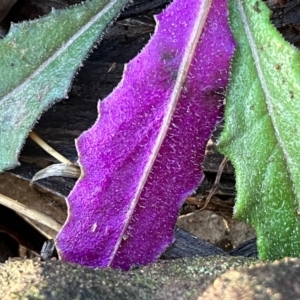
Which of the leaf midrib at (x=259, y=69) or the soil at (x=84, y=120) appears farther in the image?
the soil at (x=84, y=120)

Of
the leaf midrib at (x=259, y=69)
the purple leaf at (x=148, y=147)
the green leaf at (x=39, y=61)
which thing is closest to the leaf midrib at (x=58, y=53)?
the green leaf at (x=39, y=61)

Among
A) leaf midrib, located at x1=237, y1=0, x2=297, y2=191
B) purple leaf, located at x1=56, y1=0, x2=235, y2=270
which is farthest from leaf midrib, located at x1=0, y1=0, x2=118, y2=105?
leaf midrib, located at x1=237, y1=0, x2=297, y2=191

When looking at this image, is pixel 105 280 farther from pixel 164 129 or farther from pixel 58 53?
pixel 58 53

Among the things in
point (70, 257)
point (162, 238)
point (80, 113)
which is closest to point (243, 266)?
point (162, 238)

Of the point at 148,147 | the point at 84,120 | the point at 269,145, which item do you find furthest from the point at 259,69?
the point at 84,120

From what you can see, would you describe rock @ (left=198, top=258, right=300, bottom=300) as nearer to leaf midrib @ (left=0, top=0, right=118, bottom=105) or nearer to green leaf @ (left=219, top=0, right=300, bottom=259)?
green leaf @ (left=219, top=0, right=300, bottom=259)

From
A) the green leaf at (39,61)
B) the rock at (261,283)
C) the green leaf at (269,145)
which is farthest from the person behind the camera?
the green leaf at (39,61)

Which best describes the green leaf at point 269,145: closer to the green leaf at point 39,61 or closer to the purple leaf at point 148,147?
the purple leaf at point 148,147
